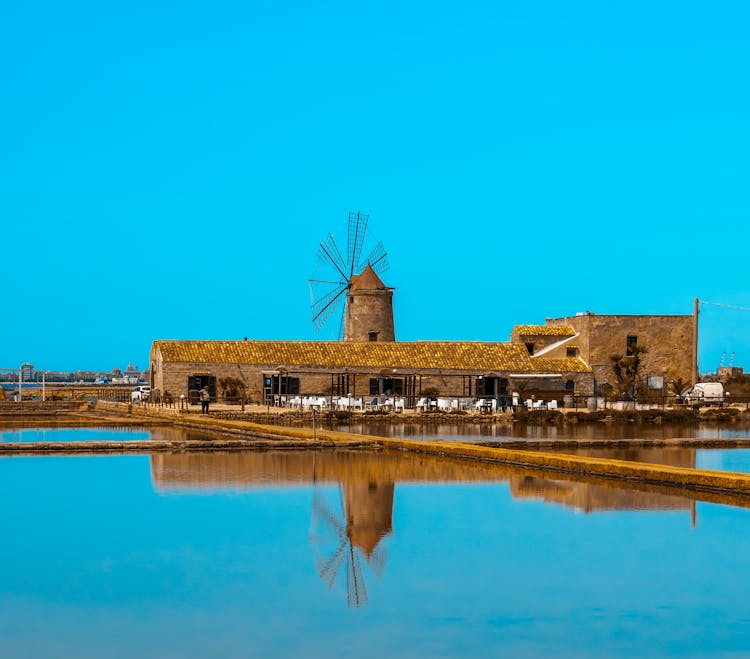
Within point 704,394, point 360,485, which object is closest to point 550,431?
point 360,485

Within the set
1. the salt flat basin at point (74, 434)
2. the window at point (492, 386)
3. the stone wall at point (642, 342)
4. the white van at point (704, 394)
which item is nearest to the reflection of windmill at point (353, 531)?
the salt flat basin at point (74, 434)

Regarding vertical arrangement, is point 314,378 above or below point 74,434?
above

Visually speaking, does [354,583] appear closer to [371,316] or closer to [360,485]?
[360,485]

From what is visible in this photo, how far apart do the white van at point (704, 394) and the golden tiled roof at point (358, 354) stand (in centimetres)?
470

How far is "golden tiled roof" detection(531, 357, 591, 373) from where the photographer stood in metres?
30.2

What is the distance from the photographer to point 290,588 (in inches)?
245

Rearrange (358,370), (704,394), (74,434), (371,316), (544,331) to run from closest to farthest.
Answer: (74,434) → (358,370) → (704,394) → (544,331) → (371,316)

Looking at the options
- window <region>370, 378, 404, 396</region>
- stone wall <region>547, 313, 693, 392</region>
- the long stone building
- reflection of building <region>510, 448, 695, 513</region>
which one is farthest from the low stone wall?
reflection of building <region>510, 448, 695, 513</region>

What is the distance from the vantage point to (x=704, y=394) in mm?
31469

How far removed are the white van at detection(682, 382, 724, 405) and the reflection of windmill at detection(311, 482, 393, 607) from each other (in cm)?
2194

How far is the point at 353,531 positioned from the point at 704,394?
25495 millimetres

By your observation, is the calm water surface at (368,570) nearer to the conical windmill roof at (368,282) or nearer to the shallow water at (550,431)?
the shallow water at (550,431)

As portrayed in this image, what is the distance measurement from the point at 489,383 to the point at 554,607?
24483 mm

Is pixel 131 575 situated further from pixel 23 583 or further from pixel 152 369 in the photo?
pixel 152 369
